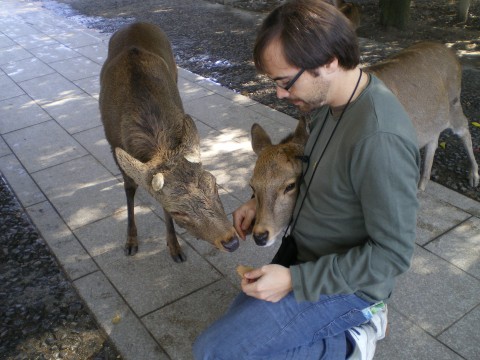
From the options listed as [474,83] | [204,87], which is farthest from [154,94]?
[474,83]

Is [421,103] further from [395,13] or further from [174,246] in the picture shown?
[395,13]

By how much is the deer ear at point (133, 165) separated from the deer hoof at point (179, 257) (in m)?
1.08

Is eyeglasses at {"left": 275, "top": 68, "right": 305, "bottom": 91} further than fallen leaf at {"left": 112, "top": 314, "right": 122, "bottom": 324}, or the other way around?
fallen leaf at {"left": 112, "top": 314, "right": 122, "bottom": 324}

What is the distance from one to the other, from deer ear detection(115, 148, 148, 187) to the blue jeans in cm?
133

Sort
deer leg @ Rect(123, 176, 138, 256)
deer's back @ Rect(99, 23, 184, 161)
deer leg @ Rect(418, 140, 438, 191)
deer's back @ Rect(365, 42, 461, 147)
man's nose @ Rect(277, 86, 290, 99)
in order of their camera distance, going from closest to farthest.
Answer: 1. man's nose @ Rect(277, 86, 290, 99)
2. deer's back @ Rect(99, 23, 184, 161)
3. deer leg @ Rect(123, 176, 138, 256)
4. deer's back @ Rect(365, 42, 461, 147)
5. deer leg @ Rect(418, 140, 438, 191)

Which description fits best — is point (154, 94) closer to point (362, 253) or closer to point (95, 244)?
point (95, 244)

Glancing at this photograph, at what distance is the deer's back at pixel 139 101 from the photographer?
11.9ft

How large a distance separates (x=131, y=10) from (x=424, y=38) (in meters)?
8.03

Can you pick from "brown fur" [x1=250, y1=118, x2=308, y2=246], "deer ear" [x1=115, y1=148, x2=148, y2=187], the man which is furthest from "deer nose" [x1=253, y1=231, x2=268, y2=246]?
"deer ear" [x1=115, y1=148, x2=148, y2=187]

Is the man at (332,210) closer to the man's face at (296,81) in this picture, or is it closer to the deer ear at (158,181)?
the man's face at (296,81)

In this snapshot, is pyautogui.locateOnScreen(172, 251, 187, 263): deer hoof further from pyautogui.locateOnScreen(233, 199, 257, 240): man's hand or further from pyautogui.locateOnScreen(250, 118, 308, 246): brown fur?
pyautogui.locateOnScreen(250, 118, 308, 246): brown fur

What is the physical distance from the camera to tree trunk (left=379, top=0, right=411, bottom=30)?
30.9 ft

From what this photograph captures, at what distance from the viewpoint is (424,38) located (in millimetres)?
9156

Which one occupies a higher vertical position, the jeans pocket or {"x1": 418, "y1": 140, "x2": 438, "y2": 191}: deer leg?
the jeans pocket
